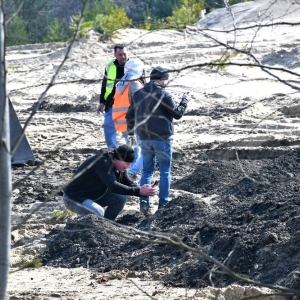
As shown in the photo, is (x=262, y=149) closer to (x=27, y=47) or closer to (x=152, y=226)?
(x=152, y=226)

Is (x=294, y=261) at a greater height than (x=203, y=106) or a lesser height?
greater

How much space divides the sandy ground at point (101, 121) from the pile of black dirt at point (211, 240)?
0.78ft

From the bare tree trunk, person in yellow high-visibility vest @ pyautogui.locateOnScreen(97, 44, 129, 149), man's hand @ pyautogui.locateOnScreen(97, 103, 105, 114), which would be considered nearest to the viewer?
the bare tree trunk

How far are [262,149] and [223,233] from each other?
5474 millimetres

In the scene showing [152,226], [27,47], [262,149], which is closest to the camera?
[152,226]

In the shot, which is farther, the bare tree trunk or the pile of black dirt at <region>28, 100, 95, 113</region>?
the pile of black dirt at <region>28, 100, 95, 113</region>

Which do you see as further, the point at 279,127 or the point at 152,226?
the point at 279,127

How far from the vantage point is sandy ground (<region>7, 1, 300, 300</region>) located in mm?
6316

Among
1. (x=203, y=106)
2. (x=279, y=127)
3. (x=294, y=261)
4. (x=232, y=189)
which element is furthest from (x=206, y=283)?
(x=203, y=106)

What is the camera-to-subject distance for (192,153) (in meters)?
13.0

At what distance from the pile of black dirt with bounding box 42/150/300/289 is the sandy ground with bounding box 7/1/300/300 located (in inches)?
9.4

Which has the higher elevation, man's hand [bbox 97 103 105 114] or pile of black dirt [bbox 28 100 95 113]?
man's hand [bbox 97 103 105 114]

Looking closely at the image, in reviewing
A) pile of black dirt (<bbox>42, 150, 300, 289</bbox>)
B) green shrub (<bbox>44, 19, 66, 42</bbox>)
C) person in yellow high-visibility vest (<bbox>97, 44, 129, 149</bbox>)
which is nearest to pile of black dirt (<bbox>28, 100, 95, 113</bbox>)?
green shrub (<bbox>44, 19, 66, 42</bbox>)

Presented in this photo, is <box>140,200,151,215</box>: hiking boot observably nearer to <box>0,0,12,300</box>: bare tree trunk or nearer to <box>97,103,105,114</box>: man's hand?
<box>97,103,105,114</box>: man's hand
